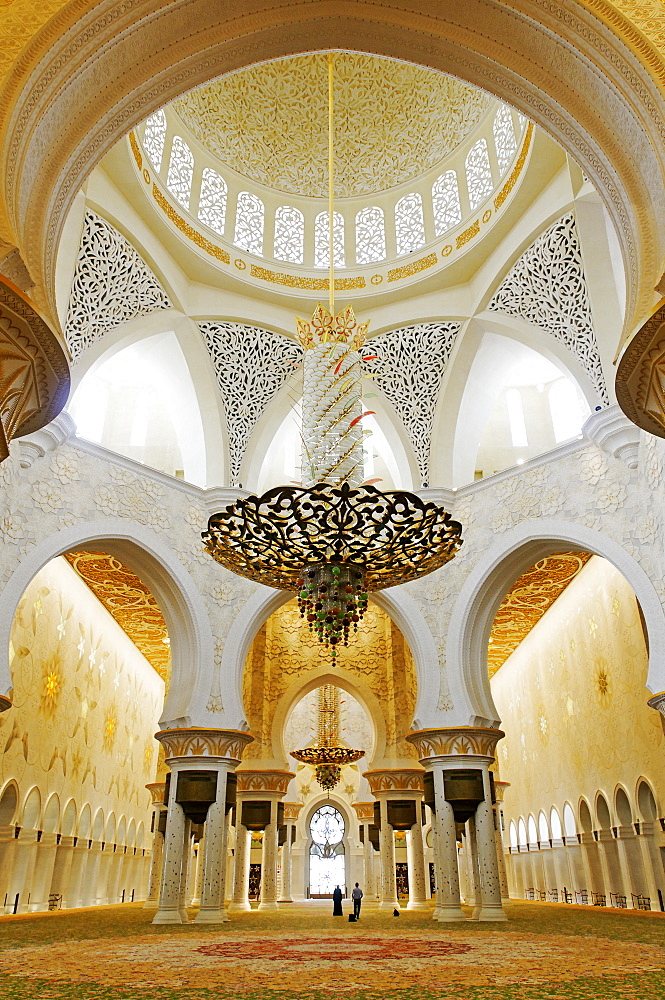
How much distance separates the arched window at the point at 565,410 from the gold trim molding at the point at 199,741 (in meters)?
7.74

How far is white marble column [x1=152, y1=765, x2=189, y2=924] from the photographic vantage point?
9320 mm

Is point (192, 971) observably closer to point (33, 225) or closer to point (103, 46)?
point (33, 225)

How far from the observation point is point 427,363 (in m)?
11.9

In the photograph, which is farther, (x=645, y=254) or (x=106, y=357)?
(x=106, y=357)

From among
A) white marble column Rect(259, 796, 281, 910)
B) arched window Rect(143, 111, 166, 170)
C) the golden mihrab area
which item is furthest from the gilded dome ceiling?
white marble column Rect(259, 796, 281, 910)

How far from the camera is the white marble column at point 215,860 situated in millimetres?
9578

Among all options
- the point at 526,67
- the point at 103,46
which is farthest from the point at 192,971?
the point at 526,67

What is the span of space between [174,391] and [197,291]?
5.32 ft

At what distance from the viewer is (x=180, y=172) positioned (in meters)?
11.3

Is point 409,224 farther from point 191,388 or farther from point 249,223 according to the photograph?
point 191,388

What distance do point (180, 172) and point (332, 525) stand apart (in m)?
7.08

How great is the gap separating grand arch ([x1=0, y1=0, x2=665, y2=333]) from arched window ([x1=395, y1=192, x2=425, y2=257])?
6.51m

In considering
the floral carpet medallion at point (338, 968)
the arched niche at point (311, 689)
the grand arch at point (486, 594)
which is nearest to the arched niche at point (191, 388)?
the grand arch at point (486, 594)

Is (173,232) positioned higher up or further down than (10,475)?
higher up
